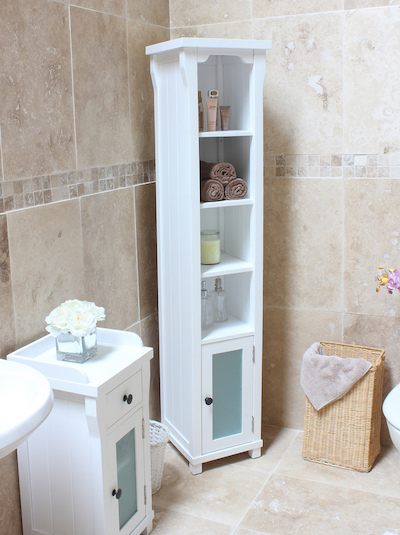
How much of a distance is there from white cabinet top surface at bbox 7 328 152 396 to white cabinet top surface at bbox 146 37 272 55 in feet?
3.20

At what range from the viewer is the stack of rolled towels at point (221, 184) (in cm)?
227

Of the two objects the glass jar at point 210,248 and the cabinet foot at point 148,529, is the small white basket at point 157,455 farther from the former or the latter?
the glass jar at point 210,248

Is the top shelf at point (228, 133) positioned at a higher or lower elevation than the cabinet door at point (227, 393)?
higher

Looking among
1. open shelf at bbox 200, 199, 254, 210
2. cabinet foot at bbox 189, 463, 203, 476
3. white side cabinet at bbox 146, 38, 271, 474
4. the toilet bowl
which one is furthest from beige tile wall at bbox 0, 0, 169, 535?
the toilet bowl

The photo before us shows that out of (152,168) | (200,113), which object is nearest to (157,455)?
(152,168)

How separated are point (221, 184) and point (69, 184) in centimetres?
57

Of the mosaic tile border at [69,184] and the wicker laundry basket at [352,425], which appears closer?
the mosaic tile border at [69,184]

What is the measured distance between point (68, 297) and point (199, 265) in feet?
1.58

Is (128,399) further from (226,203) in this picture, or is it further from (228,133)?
(228,133)

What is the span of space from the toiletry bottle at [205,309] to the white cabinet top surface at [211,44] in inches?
34.3

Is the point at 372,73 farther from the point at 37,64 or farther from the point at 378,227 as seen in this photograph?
the point at 37,64

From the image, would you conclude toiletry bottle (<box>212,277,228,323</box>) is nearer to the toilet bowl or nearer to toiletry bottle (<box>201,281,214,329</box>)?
toiletry bottle (<box>201,281,214,329</box>)

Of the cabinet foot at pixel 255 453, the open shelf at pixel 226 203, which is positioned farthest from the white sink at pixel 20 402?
the cabinet foot at pixel 255 453

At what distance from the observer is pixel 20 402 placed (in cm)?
146
